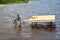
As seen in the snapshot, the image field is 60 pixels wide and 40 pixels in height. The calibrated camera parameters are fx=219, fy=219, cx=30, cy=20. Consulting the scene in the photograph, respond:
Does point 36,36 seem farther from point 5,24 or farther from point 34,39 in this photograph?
point 5,24

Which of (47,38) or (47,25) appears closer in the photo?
(47,38)

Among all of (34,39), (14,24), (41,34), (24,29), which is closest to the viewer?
(34,39)

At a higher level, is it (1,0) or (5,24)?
(1,0)


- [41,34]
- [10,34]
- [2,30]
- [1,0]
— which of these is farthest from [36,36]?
[1,0]

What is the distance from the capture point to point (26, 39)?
641 cm

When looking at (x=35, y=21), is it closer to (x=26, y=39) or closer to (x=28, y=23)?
(x=28, y=23)

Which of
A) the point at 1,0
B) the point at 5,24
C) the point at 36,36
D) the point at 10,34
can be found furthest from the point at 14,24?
the point at 1,0

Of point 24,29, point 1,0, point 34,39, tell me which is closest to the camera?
point 34,39

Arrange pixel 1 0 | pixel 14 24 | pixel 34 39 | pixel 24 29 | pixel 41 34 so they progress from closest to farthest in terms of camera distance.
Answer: pixel 34 39 < pixel 41 34 < pixel 24 29 < pixel 14 24 < pixel 1 0

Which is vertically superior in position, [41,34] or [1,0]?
[1,0]

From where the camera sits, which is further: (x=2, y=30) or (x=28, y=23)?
(x=28, y=23)

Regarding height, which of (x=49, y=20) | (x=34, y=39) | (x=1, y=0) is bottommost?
(x=34, y=39)

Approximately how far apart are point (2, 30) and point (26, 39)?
1552 mm

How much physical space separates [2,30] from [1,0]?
796 cm
